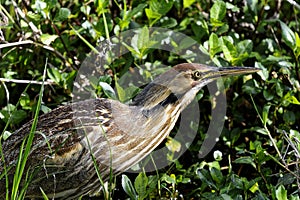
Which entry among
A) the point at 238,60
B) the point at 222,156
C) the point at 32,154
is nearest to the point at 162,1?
the point at 238,60

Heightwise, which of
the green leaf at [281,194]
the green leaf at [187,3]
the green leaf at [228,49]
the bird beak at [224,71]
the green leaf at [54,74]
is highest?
the green leaf at [187,3]

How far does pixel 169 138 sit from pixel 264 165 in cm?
48

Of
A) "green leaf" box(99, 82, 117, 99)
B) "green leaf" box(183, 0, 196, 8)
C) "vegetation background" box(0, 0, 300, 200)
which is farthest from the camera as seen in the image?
"green leaf" box(183, 0, 196, 8)

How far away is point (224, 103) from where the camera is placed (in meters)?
3.64

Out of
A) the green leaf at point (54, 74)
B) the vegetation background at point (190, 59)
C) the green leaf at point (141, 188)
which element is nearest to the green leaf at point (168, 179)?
the vegetation background at point (190, 59)

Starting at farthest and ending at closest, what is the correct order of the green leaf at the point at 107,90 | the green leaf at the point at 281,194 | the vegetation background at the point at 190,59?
the vegetation background at the point at 190,59
the green leaf at the point at 107,90
the green leaf at the point at 281,194

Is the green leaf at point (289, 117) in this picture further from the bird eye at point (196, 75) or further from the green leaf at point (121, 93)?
the green leaf at point (121, 93)

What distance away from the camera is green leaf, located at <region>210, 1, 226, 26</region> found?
11.6 feet

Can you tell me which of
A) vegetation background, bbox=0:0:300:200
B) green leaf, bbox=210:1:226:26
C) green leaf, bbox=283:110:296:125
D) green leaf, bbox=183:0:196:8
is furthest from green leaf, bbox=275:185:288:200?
green leaf, bbox=183:0:196:8

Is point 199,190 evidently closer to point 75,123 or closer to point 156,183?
point 156,183

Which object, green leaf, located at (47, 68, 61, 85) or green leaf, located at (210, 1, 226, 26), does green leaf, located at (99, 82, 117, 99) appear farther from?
green leaf, located at (210, 1, 226, 26)

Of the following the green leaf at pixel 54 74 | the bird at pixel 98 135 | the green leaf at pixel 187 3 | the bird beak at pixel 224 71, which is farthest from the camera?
the green leaf at pixel 187 3

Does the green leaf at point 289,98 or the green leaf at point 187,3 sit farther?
the green leaf at point 187,3

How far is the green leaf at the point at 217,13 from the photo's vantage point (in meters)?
3.53
